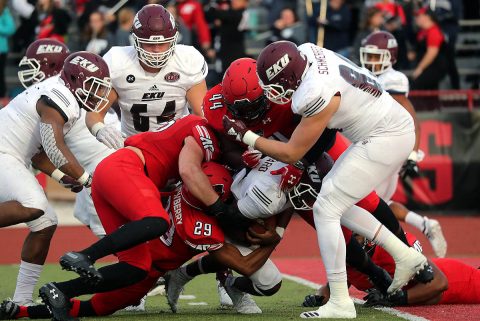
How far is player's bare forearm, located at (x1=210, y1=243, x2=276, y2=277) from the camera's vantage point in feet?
19.4

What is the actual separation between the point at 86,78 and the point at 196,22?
23.3ft

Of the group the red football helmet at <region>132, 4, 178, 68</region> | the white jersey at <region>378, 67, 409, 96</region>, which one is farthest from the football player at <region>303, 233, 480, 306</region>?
the white jersey at <region>378, 67, 409, 96</region>

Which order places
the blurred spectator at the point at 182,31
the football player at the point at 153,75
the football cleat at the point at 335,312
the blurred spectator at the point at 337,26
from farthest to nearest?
the blurred spectator at the point at 337,26, the blurred spectator at the point at 182,31, the football player at the point at 153,75, the football cleat at the point at 335,312

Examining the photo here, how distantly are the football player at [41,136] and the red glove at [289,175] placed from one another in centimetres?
128

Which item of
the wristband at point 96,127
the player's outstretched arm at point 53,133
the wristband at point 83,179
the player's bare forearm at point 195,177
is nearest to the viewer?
the player's bare forearm at point 195,177

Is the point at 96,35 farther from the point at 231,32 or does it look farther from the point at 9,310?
the point at 9,310

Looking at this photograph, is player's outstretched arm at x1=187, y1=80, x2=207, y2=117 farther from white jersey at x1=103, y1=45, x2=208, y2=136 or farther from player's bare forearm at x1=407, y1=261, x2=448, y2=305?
player's bare forearm at x1=407, y1=261, x2=448, y2=305

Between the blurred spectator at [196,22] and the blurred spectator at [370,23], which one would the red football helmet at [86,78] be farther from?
the blurred spectator at [196,22]

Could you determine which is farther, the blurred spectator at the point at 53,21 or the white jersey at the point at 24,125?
the blurred spectator at the point at 53,21

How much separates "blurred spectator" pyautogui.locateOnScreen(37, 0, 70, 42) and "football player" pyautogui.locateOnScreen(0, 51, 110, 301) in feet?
21.6

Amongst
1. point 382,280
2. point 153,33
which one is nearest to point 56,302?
point 382,280

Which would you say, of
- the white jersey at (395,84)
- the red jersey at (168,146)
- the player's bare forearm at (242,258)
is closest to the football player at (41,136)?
the red jersey at (168,146)

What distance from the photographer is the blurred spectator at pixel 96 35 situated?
12562 mm

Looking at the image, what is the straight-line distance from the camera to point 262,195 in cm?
577
